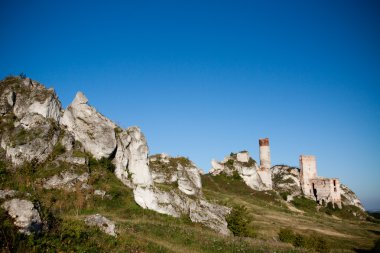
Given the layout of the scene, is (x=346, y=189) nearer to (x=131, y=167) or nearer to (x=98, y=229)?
(x=131, y=167)

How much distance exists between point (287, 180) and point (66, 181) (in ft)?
286

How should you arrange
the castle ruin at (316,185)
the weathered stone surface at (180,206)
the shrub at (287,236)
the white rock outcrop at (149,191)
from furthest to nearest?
the castle ruin at (316,185) < the white rock outcrop at (149,191) < the weathered stone surface at (180,206) < the shrub at (287,236)

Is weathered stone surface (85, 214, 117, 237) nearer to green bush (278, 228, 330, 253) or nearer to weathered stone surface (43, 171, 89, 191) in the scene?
weathered stone surface (43, 171, 89, 191)

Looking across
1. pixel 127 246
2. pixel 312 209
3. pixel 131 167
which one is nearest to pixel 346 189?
pixel 312 209

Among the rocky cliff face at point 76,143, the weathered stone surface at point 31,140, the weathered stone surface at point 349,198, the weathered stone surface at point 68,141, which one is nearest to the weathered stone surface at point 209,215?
the rocky cliff face at point 76,143

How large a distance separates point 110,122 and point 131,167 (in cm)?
656

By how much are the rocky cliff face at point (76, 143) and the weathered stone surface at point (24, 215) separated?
56.1 feet

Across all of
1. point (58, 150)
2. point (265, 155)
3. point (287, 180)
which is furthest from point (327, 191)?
point (58, 150)

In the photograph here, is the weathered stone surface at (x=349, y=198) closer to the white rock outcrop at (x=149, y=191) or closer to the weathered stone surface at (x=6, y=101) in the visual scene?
the white rock outcrop at (x=149, y=191)

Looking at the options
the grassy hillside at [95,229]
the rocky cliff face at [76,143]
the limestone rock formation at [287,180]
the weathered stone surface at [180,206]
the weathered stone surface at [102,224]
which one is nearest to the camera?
the grassy hillside at [95,229]

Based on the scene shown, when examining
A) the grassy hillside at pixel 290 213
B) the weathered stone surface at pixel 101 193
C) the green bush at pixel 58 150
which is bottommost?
the grassy hillside at pixel 290 213

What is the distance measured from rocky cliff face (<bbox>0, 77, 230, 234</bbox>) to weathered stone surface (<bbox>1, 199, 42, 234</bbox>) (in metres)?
17.1

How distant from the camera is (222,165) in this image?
9494 cm

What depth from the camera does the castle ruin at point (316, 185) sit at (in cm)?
9669
